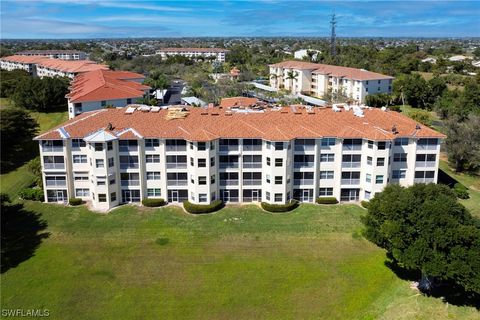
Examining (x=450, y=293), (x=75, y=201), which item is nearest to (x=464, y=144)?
(x=450, y=293)

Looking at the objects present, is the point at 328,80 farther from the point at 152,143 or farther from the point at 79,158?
the point at 79,158

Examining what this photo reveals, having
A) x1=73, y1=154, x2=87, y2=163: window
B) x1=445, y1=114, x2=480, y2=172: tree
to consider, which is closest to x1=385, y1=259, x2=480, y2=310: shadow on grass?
x1=445, y1=114, x2=480, y2=172: tree

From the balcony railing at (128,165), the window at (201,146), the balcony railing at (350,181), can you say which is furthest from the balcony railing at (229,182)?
the balcony railing at (350,181)

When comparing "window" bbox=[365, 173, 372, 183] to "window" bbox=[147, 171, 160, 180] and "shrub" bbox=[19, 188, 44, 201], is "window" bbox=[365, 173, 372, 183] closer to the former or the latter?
"window" bbox=[147, 171, 160, 180]

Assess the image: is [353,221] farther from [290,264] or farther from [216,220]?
[216,220]

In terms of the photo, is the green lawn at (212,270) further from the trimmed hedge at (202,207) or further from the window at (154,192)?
the window at (154,192)
